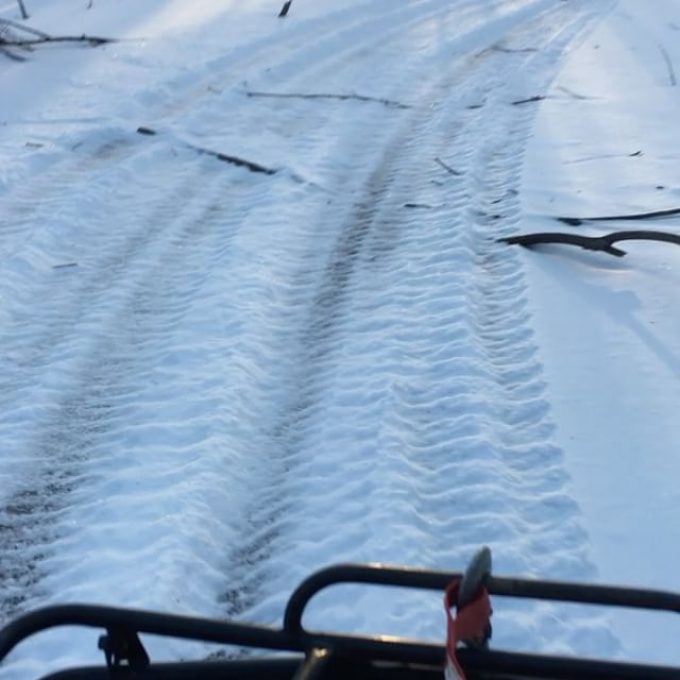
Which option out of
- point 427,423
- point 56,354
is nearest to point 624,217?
point 427,423

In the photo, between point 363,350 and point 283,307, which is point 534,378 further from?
point 283,307

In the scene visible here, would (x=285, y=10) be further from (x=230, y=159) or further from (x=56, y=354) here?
(x=56, y=354)

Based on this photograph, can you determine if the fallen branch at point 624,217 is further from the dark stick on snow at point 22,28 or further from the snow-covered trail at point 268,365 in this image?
the dark stick on snow at point 22,28

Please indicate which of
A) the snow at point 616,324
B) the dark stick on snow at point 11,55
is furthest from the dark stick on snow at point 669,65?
the dark stick on snow at point 11,55

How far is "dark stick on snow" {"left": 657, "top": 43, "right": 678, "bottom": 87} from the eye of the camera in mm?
10211

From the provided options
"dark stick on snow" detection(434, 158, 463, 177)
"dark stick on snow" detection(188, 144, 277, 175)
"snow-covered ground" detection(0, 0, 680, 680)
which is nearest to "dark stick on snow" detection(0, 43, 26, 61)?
"snow-covered ground" detection(0, 0, 680, 680)

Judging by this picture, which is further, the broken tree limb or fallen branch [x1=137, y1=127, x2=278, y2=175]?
fallen branch [x1=137, y1=127, x2=278, y2=175]

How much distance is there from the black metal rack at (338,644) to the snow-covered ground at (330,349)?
122 cm

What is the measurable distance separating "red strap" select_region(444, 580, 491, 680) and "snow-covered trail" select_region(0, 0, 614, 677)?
1441 mm

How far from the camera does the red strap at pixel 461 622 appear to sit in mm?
2092

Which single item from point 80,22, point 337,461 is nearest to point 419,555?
point 337,461

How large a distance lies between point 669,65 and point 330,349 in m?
6.74

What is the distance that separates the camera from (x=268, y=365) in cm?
529

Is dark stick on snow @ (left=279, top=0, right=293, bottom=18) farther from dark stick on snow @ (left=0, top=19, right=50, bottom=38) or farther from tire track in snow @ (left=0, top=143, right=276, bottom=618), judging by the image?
tire track in snow @ (left=0, top=143, right=276, bottom=618)
